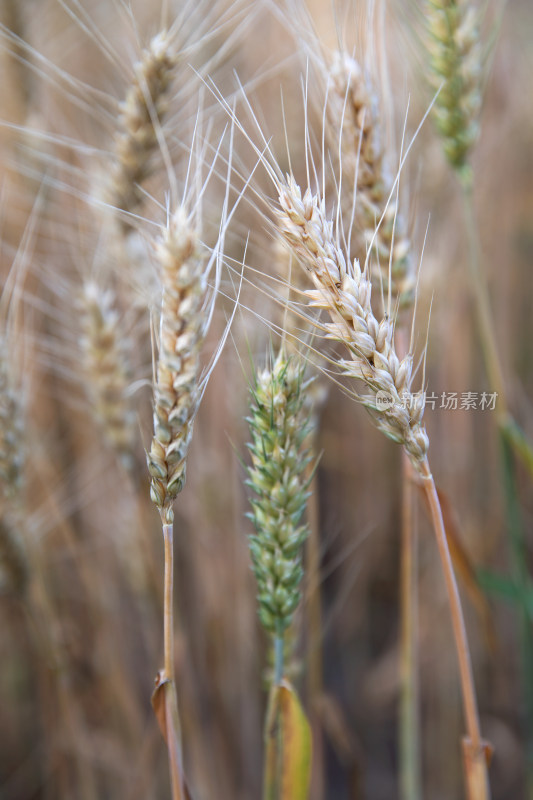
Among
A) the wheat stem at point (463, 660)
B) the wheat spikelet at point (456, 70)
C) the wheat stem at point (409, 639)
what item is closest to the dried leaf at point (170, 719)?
the wheat stem at point (463, 660)

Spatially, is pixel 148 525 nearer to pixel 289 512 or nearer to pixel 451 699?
pixel 289 512

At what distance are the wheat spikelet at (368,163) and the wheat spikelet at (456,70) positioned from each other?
0.18 meters

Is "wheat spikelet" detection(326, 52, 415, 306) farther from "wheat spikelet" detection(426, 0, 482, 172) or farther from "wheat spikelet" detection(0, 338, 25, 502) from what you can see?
"wheat spikelet" detection(0, 338, 25, 502)

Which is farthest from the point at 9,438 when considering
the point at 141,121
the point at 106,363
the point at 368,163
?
the point at 368,163

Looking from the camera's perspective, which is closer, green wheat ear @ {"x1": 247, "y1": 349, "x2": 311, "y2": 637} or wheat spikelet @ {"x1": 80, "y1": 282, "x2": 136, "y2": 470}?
green wheat ear @ {"x1": 247, "y1": 349, "x2": 311, "y2": 637}

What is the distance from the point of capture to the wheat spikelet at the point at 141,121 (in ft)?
3.15

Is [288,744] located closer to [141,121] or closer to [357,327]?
[357,327]

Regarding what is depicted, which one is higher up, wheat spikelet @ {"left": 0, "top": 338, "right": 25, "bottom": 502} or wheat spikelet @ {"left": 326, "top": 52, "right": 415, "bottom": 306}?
wheat spikelet @ {"left": 326, "top": 52, "right": 415, "bottom": 306}

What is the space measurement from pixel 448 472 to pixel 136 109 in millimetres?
1092

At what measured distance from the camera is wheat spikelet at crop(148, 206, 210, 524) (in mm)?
655

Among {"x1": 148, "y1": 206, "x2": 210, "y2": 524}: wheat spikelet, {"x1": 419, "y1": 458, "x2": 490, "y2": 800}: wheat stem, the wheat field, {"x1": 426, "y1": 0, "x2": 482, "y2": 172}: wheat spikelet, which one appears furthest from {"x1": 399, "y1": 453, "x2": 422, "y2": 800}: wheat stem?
{"x1": 426, "y1": 0, "x2": 482, "y2": 172}: wheat spikelet

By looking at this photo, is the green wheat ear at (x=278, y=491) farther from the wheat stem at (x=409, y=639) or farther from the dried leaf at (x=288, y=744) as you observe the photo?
the wheat stem at (x=409, y=639)

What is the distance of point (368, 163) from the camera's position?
2.93 feet

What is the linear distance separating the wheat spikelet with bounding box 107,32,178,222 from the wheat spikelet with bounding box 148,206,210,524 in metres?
0.38
